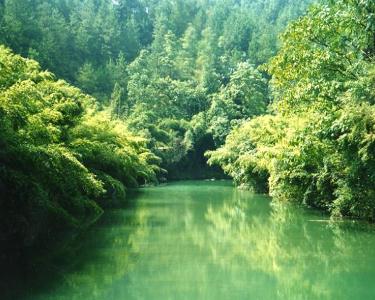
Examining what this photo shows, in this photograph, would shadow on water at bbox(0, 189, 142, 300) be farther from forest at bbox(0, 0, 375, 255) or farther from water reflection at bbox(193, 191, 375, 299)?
water reflection at bbox(193, 191, 375, 299)

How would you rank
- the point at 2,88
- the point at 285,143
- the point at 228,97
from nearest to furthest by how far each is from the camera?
1. the point at 2,88
2. the point at 285,143
3. the point at 228,97

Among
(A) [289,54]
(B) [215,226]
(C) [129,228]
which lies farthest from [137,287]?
(A) [289,54]

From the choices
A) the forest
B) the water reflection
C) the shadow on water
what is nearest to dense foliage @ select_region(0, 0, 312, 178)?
the forest

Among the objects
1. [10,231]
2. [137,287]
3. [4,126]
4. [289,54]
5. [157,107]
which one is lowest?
[137,287]

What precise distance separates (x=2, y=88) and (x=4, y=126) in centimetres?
189

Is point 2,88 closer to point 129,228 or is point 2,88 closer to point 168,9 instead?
point 129,228

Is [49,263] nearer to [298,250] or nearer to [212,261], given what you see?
[212,261]

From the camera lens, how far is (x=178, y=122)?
194ft

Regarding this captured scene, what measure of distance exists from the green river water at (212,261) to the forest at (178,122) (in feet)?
4.94

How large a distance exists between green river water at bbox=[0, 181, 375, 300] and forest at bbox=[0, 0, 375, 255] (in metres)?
1.51

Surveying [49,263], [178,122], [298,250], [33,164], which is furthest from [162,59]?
[49,263]

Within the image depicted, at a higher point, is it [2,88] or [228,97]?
[228,97]

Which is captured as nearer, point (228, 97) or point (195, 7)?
point (228, 97)

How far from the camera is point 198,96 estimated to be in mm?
65625
